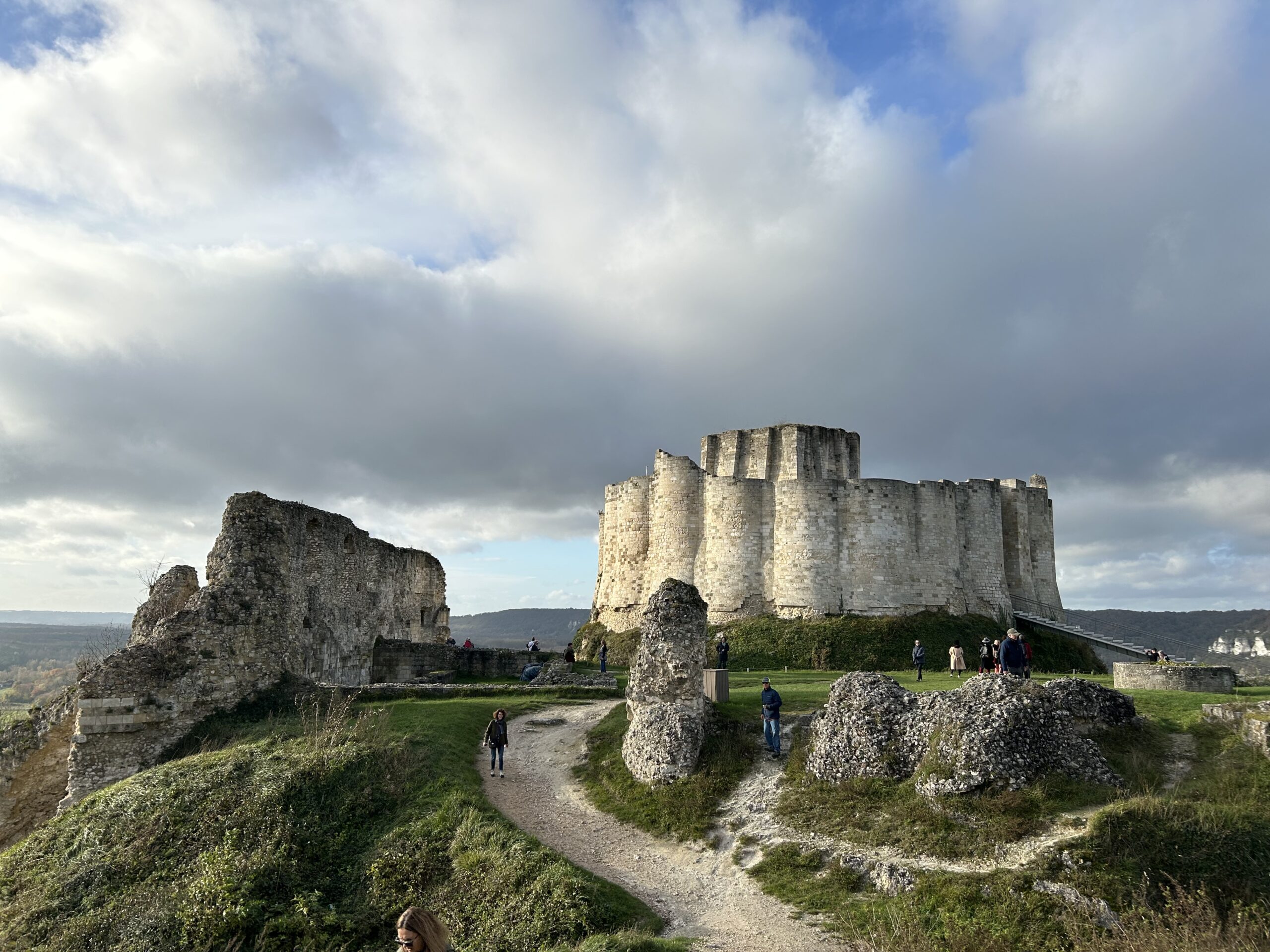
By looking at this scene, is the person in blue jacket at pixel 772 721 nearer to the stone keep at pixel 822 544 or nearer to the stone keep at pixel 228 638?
the stone keep at pixel 228 638

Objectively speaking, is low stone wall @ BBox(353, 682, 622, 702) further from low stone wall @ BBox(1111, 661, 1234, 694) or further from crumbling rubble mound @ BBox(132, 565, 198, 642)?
low stone wall @ BBox(1111, 661, 1234, 694)

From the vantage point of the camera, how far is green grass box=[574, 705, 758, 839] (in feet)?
54.3

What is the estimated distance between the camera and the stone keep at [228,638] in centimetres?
2105

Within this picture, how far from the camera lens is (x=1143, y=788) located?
47.9ft

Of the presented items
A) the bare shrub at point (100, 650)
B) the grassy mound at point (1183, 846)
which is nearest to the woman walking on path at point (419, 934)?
the grassy mound at point (1183, 846)

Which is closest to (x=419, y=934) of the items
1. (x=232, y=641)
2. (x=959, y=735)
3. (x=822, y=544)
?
(x=959, y=735)

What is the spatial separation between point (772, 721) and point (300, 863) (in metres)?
9.80

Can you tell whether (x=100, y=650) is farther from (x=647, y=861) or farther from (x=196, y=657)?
(x=647, y=861)

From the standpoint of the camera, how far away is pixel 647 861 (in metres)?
15.2

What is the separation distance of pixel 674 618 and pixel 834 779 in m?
5.16

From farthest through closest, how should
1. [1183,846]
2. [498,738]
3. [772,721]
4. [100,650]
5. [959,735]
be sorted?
[100,650]
[498,738]
[772,721]
[959,735]
[1183,846]

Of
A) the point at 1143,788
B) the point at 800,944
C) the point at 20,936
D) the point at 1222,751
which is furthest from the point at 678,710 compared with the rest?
the point at 20,936

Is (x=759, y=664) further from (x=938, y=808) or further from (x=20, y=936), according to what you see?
(x=20, y=936)

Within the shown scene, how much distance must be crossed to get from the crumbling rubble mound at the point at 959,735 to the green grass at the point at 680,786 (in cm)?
178
